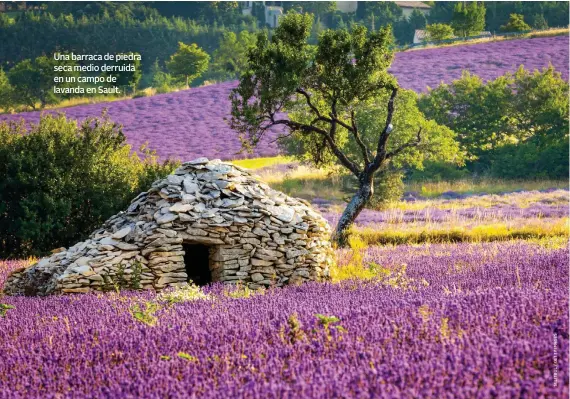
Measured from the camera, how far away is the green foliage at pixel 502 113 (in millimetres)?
29797

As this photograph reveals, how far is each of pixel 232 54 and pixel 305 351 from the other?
5261cm

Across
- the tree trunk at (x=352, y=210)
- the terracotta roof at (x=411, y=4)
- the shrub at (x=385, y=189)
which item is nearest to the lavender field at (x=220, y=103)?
the shrub at (x=385, y=189)

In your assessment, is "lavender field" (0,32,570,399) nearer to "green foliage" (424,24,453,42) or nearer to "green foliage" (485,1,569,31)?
"green foliage" (424,24,453,42)

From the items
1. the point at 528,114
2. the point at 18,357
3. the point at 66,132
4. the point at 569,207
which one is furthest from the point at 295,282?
the point at 528,114

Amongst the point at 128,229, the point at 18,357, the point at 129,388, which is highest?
the point at 129,388

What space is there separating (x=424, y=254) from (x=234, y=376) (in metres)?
8.99

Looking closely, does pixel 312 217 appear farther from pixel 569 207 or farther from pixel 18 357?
pixel 569 207

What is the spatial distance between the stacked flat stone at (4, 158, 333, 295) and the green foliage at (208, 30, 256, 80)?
42.6 meters

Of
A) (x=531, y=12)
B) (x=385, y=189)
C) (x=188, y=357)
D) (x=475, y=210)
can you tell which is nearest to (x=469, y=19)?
(x=531, y=12)

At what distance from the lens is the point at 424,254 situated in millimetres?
12297

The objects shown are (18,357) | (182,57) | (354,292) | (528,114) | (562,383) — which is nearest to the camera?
(562,383)

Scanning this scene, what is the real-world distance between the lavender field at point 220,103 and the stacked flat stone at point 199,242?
68.6 feet

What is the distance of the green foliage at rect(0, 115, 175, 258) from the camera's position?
14.9 meters

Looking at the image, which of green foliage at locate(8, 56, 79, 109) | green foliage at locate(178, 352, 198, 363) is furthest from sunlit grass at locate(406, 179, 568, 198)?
green foliage at locate(8, 56, 79, 109)
